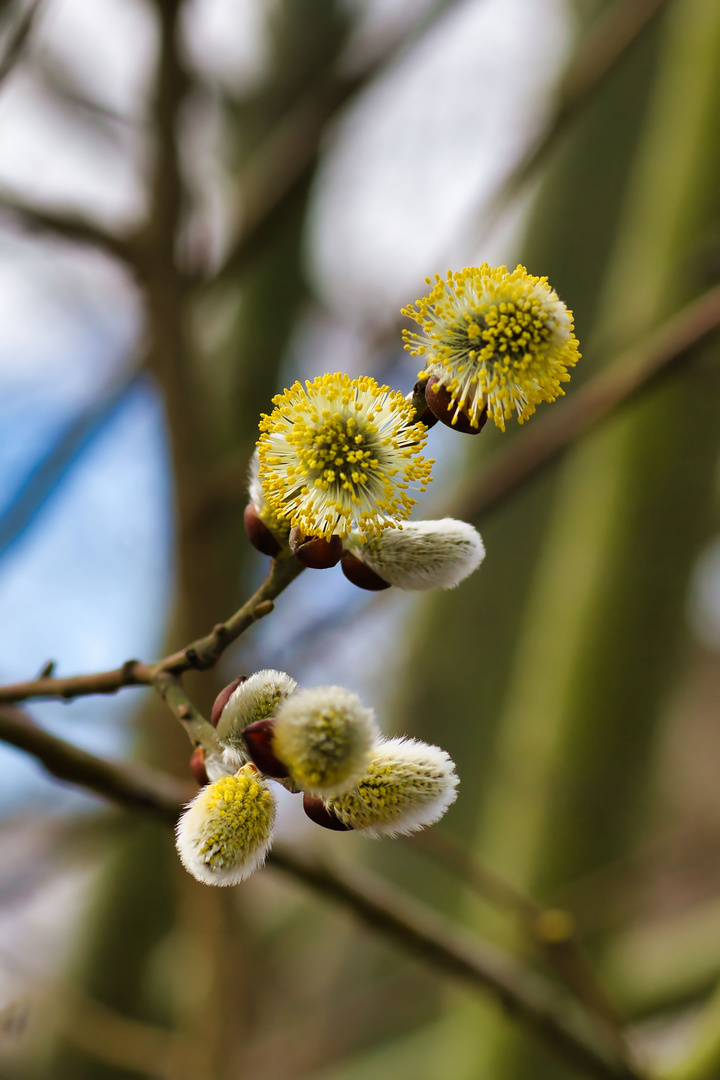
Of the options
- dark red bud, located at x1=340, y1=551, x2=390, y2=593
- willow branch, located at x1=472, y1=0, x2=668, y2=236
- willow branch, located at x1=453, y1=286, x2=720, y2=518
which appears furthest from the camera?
willow branch, located at x1=472, y1=0, x2=668, y2=236

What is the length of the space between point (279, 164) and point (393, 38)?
26 centimetres

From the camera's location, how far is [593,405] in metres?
1.18

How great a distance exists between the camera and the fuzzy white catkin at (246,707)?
46 centimetres

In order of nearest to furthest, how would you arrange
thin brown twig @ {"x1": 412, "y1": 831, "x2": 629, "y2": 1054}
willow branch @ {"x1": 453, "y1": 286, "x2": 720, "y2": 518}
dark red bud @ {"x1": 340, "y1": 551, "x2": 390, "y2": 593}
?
dark red bud @ {"x1": 340, "y1": 551, "x2": 390, "y2": 593}
thin brown twig @ {"x1": 412, "y1": 831, "x2": 629, "y2": 1054}
willow branch @ {"x1": 453, "y1": 286, "x2": 720, "y2": 518}

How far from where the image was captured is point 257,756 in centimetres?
42

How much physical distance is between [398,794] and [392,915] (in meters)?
0.56

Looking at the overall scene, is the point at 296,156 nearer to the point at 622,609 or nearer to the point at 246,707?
the point at 622,609

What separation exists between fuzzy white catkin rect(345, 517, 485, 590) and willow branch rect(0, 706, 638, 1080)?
0.36m

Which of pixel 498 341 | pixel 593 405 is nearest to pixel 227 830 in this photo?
pixel 498 341

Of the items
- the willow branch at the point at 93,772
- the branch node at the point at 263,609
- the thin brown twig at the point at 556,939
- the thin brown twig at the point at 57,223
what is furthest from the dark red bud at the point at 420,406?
the thin brown twig at the point at 57,223

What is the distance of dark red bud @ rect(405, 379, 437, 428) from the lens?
0.47 meters

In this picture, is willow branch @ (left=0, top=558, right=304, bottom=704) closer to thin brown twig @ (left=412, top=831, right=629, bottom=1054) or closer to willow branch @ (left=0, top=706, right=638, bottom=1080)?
willow branch @ (left=0, top=706, right=638, bottom=1080)

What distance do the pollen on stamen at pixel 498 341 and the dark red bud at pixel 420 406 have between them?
2 cm

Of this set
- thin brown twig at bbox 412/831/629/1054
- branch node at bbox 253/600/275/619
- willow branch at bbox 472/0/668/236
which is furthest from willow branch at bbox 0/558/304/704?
willow branch at bbox 472/0/668/236
